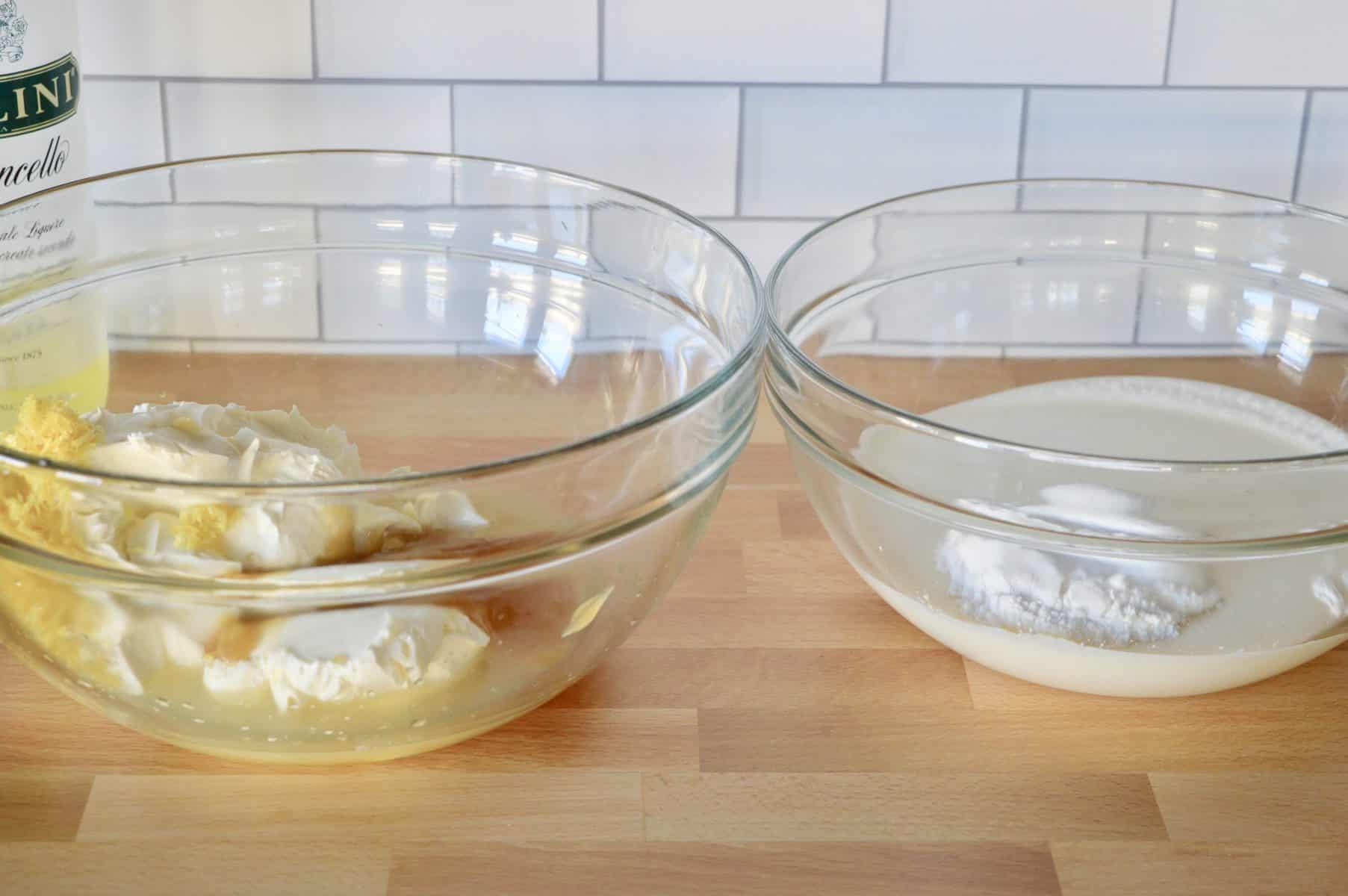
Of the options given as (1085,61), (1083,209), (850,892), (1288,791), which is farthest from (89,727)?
(1085,61)

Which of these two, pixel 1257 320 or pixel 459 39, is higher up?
pixel 459 39

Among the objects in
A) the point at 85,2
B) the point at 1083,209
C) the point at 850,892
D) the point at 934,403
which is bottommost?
the point at 850,892

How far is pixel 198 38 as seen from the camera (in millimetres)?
1028

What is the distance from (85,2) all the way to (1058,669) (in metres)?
0.81

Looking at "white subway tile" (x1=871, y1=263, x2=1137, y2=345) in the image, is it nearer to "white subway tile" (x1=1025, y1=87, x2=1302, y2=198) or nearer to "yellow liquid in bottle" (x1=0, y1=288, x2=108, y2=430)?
"white subway tile" (x1=1025, y1=87, x2=1302, y2=198)

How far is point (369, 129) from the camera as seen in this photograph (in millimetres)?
1070

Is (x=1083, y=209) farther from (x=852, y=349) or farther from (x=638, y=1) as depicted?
(x=638, y=1)

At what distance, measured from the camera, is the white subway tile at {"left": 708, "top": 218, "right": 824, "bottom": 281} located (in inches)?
44.1

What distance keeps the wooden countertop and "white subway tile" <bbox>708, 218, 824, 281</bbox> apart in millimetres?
423

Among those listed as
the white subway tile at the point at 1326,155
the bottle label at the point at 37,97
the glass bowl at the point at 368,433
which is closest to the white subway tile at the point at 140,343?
the glass bowl at the point at 368,433

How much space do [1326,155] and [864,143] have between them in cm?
37

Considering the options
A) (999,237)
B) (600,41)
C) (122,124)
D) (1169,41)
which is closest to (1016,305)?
(999,237)

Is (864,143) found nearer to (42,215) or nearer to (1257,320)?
(1257,320)

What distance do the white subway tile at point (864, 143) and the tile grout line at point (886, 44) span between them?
1 centimetres
